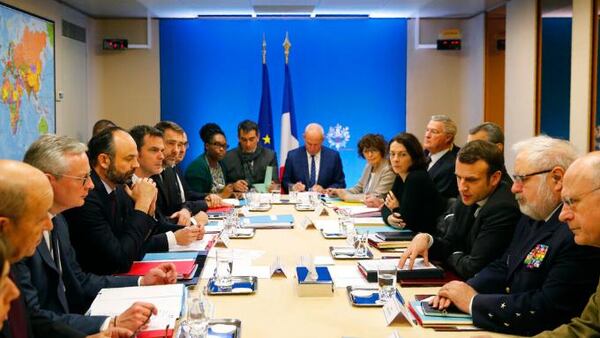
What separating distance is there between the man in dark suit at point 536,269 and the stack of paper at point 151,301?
3.05 ft

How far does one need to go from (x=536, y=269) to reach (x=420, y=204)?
165 centimetres

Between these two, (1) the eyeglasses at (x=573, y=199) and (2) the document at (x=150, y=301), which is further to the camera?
(2) the document at (x=150, y=301)

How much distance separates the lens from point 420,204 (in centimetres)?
385

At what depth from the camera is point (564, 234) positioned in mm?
2131

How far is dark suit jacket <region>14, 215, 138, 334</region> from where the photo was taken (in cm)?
204

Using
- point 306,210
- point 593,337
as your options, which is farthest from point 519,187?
point 306,210

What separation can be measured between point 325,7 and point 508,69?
2.35m

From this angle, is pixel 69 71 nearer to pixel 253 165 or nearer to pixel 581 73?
pixel 253 165

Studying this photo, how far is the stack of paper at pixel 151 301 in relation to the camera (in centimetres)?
206

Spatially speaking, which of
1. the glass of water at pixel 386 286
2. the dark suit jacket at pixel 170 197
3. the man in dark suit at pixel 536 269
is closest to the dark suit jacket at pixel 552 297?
the man in dark suit at pixel 536 269

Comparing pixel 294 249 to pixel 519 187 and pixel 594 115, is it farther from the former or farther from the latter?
pixel 594 115

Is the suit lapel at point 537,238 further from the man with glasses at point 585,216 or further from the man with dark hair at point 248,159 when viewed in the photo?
the man with dark hair at point 248,159

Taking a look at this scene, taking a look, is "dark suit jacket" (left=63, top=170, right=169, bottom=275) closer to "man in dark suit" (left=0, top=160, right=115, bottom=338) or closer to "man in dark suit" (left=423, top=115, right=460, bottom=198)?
"man in dark suit" (left=0, top=160, right=115, bottom=338)

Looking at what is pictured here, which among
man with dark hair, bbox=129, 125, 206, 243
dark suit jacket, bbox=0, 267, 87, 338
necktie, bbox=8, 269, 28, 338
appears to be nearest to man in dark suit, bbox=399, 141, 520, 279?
man with dark hair, bbox=129, 125, 206, 243
